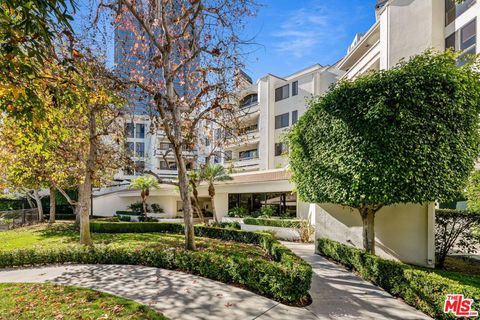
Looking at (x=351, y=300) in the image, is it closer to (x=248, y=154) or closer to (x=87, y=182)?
(x=87, y=182)

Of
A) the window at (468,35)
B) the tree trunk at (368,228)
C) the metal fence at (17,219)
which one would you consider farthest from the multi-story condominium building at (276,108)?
the metal fence at (17,219)

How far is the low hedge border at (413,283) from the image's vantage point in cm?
596

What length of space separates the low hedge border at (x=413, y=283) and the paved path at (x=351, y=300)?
0.20 metres

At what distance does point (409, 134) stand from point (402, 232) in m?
4.68

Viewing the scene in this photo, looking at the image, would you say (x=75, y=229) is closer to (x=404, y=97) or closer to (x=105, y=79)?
(x=105, y=79)

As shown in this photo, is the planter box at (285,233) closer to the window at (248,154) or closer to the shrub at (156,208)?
the window at (248,154)

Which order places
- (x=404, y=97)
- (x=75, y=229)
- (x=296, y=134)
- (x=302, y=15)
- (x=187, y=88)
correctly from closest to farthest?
1. (x=404, y=97)
2. (x=302, y=15)
3. (x=296, y=134)
4. (x=187, y=88)
5. (x=75, y=229)

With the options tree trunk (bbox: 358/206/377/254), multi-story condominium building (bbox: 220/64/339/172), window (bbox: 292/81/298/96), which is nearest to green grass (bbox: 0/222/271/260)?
tree trunk (bbox: 358/206/377/254)

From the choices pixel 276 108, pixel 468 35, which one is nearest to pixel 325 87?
pixel 276 108

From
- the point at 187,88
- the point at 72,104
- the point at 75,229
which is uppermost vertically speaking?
the point at 187,88

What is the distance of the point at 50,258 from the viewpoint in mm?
10570

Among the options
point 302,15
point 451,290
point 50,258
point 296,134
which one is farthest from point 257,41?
point 50,258

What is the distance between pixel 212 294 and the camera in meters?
7.09

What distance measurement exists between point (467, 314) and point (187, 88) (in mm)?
12835
